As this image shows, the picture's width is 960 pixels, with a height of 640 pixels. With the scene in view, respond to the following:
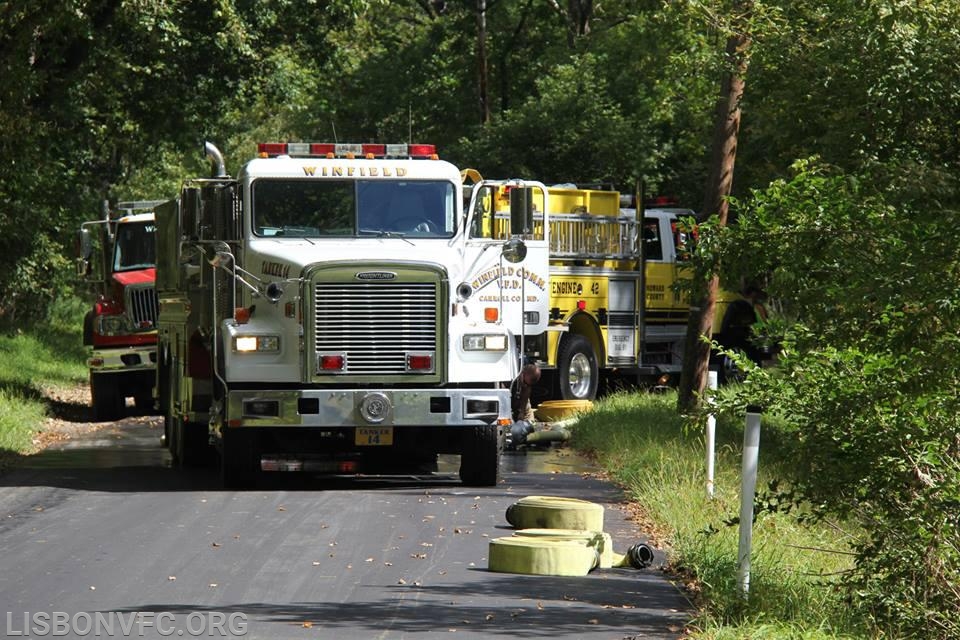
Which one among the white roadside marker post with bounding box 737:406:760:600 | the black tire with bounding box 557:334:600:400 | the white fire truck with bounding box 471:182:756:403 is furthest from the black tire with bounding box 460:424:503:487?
the black tire with bounding box 557:334:600:400

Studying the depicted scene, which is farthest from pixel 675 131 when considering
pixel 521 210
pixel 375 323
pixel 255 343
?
pixel 255 343

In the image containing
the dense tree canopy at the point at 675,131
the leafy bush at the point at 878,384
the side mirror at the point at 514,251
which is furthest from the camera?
the side mirror at the point at 514,251

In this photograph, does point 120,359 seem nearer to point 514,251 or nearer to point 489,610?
point 514,251

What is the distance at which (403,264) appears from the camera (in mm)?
14781

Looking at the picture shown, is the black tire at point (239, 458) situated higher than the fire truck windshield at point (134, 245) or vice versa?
the fire truck windshield at point (134, 245)

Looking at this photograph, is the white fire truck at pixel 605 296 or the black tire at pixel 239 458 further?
the white fire truck at pixel 605 296

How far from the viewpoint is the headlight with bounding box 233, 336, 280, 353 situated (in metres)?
14.7

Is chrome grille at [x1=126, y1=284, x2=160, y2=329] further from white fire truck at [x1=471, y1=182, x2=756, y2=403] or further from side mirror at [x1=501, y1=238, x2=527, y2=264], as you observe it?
side mirror at [x1=501, y1=238, x2=527, y2=264]

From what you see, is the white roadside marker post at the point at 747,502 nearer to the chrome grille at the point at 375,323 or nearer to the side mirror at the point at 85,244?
the chrome grille at the point at 375,323

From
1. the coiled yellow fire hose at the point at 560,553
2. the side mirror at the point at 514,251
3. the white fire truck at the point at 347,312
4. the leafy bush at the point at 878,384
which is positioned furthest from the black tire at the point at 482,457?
the leafy bush at the point at 878,384

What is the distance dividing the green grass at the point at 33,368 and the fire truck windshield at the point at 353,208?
456 centimetres

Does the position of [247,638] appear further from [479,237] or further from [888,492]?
[479,237]

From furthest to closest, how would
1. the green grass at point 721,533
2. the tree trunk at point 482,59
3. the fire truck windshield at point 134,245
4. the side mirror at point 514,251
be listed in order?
the tree trunk at point 482,59, the fire truck windshield at point 134,245, the side mirror at point 514,251, the green grass at point 721,533

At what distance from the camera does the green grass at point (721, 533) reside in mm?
8883
